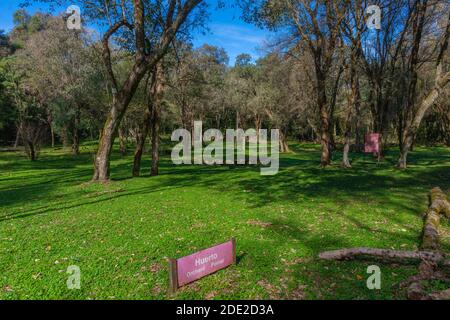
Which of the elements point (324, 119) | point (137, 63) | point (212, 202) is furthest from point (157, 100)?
point (324, 119)

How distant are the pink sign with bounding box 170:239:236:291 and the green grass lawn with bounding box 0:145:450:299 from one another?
0.53 feet

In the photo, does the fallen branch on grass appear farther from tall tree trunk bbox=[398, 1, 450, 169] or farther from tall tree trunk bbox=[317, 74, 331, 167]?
tall tree trunk bbox=[317, 74, 331, 167]

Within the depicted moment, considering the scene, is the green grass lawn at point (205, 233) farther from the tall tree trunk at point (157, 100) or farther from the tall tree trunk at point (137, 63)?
the tall tree trunk at point (157, 100)

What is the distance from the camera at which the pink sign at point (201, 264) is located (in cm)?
493

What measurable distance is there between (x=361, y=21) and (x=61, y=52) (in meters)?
29.7

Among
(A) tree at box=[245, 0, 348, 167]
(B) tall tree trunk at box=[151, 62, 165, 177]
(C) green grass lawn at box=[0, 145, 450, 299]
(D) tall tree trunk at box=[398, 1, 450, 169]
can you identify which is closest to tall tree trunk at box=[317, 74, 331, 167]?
(A) tree at box=[245, 0, 348, 167]

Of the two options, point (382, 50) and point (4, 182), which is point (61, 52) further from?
point (382, 50)

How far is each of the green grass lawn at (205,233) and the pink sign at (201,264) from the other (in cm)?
16

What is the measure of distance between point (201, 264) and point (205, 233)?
8.66 ft

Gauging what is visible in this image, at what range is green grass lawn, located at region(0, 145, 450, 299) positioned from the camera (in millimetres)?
5258

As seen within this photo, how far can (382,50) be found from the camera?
26.0 metres

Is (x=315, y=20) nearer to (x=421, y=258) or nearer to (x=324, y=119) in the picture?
(x=324, y=119)

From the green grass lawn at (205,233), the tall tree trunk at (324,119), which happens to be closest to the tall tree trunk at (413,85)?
the green grass lawn at (205,233)
